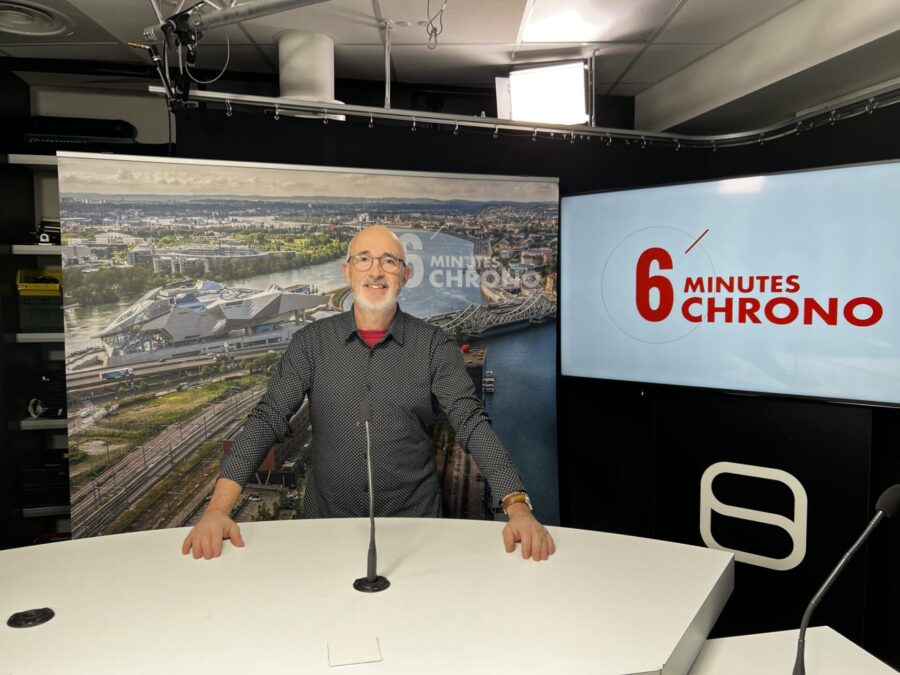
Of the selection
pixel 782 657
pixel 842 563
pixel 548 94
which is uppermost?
pixel 548 94

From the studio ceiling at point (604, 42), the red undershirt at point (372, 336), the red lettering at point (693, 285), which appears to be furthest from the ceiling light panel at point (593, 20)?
the red undershirt at point (372, 336)

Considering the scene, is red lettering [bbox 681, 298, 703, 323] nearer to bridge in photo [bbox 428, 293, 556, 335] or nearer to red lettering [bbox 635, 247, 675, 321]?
red lettering [bbox 635, 247, 675, 321]

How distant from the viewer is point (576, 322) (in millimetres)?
3500

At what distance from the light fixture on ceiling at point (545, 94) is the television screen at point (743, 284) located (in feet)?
1.58

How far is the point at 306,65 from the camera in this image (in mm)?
3109

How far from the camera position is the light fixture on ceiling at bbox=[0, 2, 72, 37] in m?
2.80

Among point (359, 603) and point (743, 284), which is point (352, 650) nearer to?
point (359, 603)

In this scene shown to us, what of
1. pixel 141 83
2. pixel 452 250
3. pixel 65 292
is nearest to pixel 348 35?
pixel 452 250

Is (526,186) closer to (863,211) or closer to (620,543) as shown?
(863,211)

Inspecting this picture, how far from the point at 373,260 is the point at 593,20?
5.22ft

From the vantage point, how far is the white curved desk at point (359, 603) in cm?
122

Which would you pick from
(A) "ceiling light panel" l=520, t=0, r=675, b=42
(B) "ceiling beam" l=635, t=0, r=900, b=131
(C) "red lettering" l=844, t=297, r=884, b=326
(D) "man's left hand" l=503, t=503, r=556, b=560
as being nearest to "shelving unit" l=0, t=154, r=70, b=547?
(A) "ceiling light panel" l=520, t=0, r=675, b=42

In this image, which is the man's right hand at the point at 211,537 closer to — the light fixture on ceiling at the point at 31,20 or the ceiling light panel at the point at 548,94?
the light fixture on ceiling at the point at 31,20

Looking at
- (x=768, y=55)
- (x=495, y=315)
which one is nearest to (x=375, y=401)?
(x=495, y=315)
